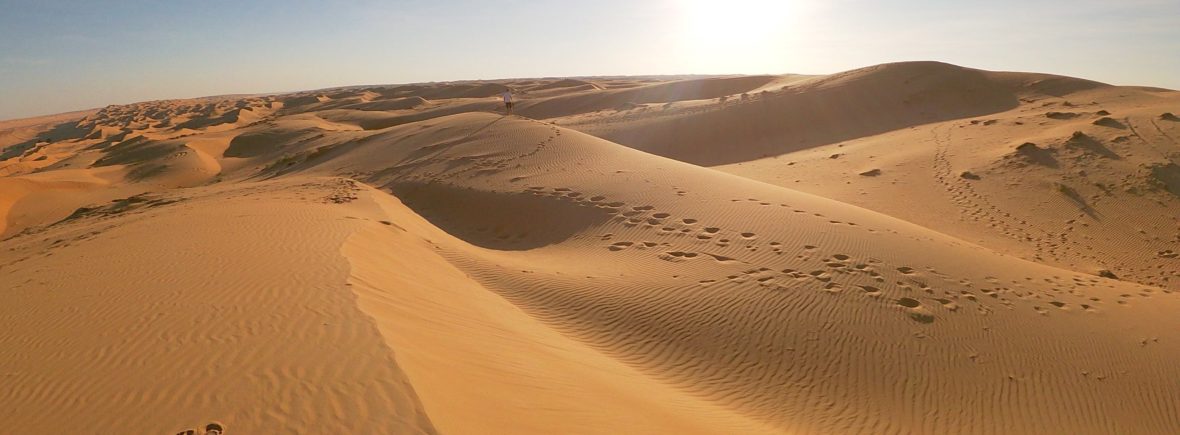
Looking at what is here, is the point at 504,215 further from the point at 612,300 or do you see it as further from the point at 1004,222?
the point at 1004,222

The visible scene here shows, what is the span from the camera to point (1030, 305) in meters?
7.07

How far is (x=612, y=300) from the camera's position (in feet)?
23.5

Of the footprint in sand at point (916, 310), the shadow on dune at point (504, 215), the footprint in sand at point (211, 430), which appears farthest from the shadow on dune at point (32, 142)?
the footprint in sand at point (916, 310)

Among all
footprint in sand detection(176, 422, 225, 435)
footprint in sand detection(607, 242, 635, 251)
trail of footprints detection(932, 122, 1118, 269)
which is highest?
footprint in sand detection(176, 422, 225, 435)

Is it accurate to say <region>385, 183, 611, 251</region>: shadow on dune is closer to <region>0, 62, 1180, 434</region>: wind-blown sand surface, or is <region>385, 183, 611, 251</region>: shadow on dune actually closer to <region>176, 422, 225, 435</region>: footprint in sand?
<region>0, 62, 1180, 434</region>: wind-blown sand surface

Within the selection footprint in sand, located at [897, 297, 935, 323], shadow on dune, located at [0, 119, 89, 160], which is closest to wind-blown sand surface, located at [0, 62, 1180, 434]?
footprint in sand, located at [897, 297, 935, 323]

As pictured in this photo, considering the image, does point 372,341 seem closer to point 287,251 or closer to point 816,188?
point 287,251

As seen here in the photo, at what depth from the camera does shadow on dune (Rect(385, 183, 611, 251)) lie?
10.5 meters

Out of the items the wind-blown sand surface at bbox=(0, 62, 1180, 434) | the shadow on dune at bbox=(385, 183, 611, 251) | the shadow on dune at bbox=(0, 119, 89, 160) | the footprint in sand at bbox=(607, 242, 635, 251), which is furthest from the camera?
the shadow on dune at bbox=(0, 119, 89, 160)

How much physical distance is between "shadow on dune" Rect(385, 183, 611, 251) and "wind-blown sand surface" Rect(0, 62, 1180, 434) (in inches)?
2.8

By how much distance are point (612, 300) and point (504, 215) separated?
5.22 meters

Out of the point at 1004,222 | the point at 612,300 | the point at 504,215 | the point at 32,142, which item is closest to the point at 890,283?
the point at 612,300

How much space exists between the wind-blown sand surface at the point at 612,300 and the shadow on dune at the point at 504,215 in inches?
2.8

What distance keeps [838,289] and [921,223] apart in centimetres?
718
